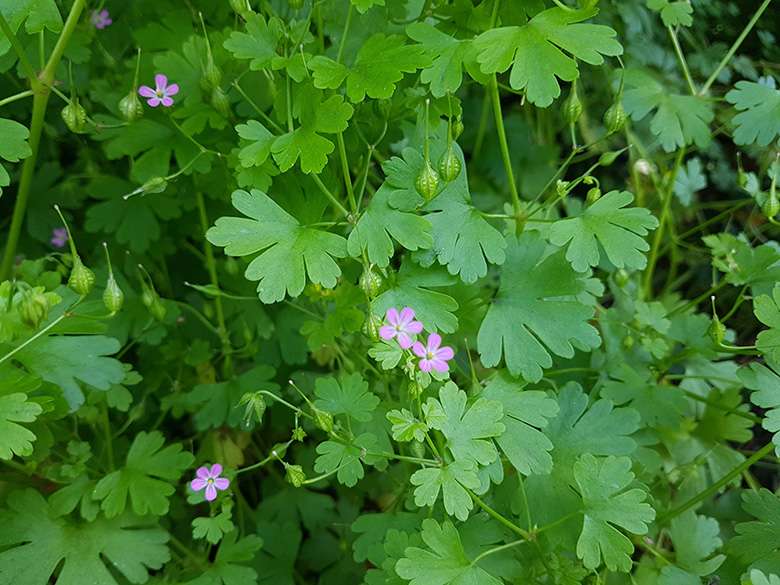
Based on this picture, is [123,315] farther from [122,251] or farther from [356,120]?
[356,120]

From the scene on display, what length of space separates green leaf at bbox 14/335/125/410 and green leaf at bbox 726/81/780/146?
153cm

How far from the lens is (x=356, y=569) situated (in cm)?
154

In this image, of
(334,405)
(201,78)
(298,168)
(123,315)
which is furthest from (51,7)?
(334,405)

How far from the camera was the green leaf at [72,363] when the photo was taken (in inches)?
47.9

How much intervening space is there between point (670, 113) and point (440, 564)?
1199 mm

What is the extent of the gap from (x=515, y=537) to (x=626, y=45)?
1601 millimetres

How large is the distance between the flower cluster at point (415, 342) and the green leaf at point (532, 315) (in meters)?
0.16

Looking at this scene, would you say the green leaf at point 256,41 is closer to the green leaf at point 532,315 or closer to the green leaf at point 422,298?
the green leaf at point 422,298

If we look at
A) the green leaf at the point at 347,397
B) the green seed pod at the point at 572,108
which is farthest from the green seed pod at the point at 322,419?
the green seed pod at the point at 572,108

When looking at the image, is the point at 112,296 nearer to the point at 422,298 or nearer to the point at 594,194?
the point at 422,298

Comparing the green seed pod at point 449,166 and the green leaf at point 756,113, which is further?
the green leaf at point 756,113

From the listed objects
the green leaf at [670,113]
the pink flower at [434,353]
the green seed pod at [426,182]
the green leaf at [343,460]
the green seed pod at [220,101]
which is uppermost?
the green leaf at [670,113]

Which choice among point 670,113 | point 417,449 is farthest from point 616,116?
point 417,449

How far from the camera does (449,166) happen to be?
1.13 metres
